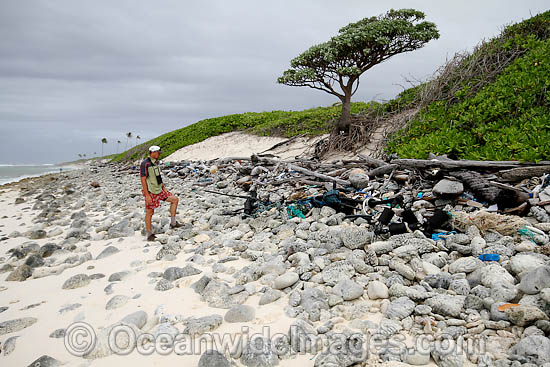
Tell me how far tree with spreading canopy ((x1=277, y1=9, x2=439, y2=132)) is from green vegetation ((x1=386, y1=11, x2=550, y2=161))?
7.67 ft

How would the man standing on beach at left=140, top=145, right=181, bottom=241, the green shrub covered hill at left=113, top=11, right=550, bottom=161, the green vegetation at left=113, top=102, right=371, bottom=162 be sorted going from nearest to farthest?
the man standing on beach at left=140, top=145, right=181, bottom=241 → the green shrub covered hill at left=113, top=11, right=550, bottom=161 → the green vegetation at left=113, top=102, right=371, bottom=162

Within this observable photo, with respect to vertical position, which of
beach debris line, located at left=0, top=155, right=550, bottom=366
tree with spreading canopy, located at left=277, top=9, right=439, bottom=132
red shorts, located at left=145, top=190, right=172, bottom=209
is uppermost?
tree with spreading canopy, located at left=277, top=9, right=439, bottom=132

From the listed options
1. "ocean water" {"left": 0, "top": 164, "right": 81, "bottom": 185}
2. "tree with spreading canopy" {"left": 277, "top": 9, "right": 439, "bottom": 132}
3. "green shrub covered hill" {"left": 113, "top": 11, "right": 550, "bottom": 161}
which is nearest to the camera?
"green shrub covered hill" {"left": 113, "top": 11, "right": 550, "bottom": 161}

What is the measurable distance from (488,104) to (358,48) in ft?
16.0

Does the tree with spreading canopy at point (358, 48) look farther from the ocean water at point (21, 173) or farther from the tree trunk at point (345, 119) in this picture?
the ocean water at point (21, 173)

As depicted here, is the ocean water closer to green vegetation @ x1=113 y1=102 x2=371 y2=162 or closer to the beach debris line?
green vegetation @ x1=113 y1=102 x2=371 y2=162

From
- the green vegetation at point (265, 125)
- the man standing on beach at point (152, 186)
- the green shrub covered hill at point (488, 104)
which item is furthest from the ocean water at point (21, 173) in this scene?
the green shrub covered hill at point (488, 104)

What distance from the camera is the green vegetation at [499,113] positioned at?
6.33m

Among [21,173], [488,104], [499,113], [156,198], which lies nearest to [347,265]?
[156,198]

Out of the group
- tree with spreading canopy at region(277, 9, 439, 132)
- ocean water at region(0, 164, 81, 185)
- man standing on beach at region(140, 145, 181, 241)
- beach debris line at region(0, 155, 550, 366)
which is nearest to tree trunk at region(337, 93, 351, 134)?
tree with spreading canopy at region(277, 9, 439, 132)

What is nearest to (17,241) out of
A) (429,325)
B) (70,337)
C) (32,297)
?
(32,297)

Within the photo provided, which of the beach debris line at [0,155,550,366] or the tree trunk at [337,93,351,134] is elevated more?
the tree trunk at [337,93,351,134]

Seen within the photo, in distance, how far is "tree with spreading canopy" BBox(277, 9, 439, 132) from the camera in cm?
1080

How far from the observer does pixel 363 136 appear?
11734 mm
